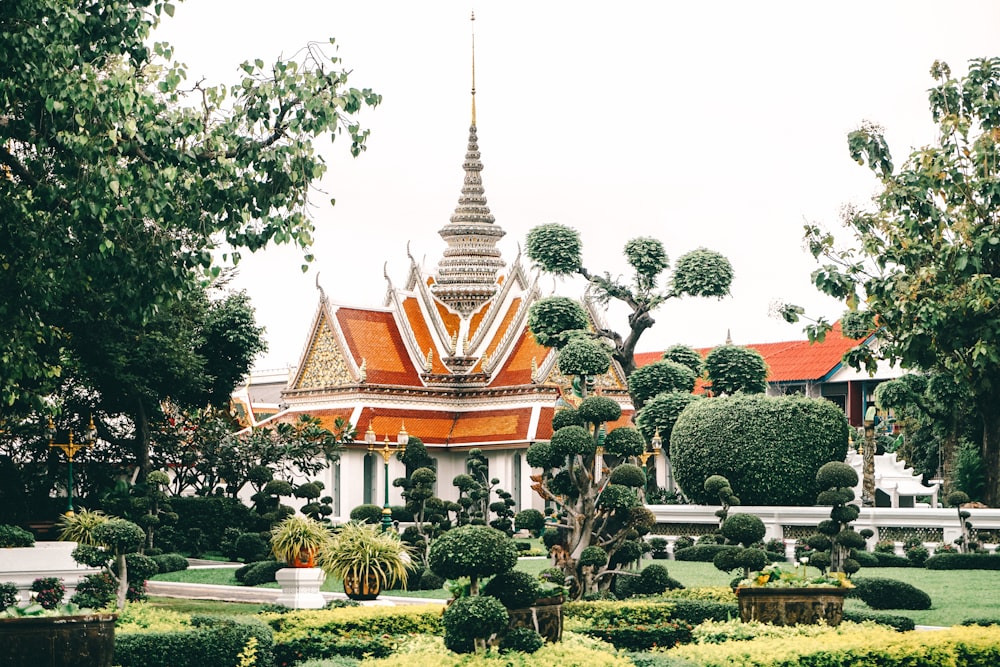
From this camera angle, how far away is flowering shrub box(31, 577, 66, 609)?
20828 mm

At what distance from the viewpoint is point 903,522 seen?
31578mm

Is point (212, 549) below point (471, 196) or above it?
below

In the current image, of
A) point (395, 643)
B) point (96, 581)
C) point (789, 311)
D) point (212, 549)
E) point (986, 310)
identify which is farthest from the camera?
point (212, 549)

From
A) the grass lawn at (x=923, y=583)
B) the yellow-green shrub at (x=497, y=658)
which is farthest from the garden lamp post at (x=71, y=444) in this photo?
the yellow-green shrub at (x=497, y=658)

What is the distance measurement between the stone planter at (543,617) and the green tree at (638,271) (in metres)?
25.1

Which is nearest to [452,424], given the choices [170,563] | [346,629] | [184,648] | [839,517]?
[170,563]

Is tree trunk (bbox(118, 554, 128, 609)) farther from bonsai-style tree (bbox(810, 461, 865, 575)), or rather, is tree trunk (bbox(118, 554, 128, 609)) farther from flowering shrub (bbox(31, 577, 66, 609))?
bonsai-style tree (bbox(810, 461, 865, 575))

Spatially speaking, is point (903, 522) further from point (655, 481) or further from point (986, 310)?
point (655, 481)

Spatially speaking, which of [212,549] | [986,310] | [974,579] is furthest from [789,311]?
[212,549]

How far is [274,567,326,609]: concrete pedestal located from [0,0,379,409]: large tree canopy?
5.27 m

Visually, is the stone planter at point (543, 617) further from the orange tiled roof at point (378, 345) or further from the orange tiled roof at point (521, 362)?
the orange tiled roof at point (378, 345)

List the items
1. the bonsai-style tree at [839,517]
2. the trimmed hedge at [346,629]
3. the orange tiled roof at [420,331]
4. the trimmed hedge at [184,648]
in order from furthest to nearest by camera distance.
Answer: the orange tiled roof at [420,331] → the bonsai-style tree at [839,517] → the trimmed hedge at [346,629] → the trimmed hedge at [184,648]

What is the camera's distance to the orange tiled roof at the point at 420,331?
155ft

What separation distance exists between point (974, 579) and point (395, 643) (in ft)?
44.6
